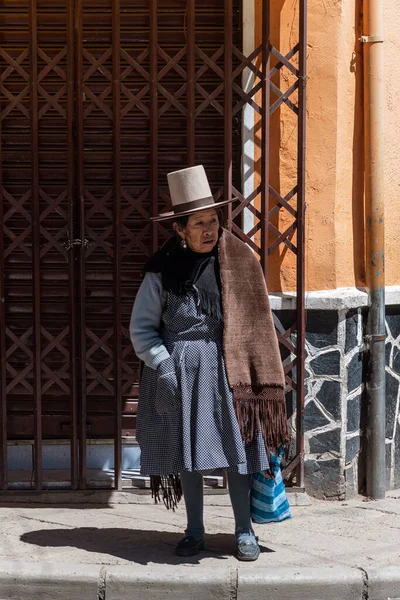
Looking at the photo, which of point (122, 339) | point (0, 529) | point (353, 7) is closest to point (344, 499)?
point (122, 339)

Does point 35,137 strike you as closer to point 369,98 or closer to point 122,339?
point 122,339

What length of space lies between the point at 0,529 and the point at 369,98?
140 inches

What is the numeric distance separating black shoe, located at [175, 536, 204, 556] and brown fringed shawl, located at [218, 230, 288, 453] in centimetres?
68

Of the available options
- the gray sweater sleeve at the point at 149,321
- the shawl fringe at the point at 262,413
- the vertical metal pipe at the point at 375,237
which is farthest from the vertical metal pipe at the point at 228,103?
the shawl fringe at the point at 262,413

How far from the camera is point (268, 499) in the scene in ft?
18.1

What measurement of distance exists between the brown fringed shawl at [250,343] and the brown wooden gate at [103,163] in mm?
1085

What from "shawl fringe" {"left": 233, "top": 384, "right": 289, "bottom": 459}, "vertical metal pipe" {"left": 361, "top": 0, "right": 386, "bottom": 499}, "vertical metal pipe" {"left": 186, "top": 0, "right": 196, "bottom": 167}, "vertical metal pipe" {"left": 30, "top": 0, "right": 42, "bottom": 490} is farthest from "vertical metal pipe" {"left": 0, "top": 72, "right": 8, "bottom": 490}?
"vertical metal pipe" {"left": 361, "top": 0, "right": 386, "bottom": 499}

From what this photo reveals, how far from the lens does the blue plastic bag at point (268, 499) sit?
5512mm

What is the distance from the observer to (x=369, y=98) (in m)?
6.61

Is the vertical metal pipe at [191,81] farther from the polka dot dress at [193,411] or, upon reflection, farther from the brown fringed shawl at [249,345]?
the polka dot dress at [193,411]

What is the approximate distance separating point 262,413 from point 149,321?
0.77m

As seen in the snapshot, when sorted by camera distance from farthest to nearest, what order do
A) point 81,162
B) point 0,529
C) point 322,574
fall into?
1. point 81,162
2. point 0,529
3. point 322,574

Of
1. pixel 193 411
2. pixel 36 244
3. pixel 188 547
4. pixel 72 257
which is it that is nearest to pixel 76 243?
pixel 72 257

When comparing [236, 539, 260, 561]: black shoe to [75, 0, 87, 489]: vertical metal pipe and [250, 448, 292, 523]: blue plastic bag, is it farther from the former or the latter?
[75, 0, 87, 489]: vertical metal pipe
